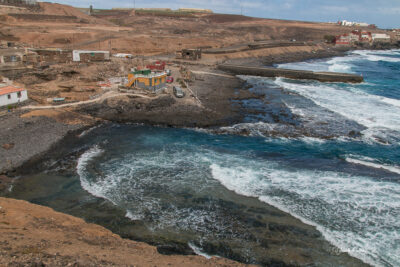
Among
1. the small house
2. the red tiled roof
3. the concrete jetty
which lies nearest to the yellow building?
the red tiled roof

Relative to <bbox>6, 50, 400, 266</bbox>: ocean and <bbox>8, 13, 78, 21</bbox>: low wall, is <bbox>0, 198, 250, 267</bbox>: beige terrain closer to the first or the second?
<bbox>6, 50, 400, 266</bbox>: ocean

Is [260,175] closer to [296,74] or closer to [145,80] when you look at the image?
[145,80]

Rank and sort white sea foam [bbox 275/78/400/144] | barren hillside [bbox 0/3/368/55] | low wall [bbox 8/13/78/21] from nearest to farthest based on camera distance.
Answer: white sea foam [bbox 275/78/400/144]
barren hillside [bbox 0/3/368/55]
low wall [bbox 8/13/78/21]

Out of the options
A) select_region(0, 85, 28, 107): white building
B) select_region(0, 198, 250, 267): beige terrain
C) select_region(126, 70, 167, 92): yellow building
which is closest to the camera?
select_region(0, 198, 250, 267): beige terrain

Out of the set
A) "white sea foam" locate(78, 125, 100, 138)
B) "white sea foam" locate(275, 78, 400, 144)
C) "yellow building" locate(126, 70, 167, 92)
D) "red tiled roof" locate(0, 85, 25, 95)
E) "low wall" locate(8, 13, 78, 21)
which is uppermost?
"low wall" locate(8, 13, 78, 21)

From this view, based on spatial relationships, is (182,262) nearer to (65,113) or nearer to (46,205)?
(46,205)

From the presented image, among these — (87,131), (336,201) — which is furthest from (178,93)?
(336,201)
